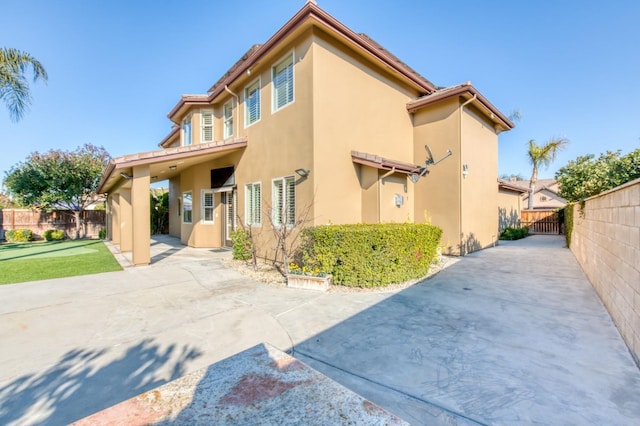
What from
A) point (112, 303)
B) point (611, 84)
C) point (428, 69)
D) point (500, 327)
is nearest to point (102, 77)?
point (112, 303)

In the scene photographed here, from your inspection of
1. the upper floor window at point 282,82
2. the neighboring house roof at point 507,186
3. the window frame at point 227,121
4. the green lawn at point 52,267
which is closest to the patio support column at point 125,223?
the green lawn at point 52,267

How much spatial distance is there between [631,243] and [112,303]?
901 centimetres

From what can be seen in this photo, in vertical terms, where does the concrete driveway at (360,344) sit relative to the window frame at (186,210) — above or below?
below

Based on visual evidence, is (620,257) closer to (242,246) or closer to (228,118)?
(242,246)

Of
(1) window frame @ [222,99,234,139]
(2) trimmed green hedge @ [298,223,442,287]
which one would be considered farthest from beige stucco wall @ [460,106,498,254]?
(1) window frame @ [222,99,234,139]

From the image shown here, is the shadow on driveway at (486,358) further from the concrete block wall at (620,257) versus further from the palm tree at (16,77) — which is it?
the palm tree at (16,77)

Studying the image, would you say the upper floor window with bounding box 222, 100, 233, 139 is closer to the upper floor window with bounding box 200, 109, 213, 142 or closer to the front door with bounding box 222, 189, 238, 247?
the upper floor window with bounding box 200, 109, 213, 142

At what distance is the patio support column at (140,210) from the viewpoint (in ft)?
30.0

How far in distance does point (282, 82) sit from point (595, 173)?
1265 centimetres

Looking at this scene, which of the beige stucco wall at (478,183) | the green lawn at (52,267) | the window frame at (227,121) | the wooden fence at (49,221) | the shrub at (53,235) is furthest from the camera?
the shrub at (53,235)

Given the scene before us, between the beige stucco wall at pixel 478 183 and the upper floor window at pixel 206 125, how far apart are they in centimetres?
1154

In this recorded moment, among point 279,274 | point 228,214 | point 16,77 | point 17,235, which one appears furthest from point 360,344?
point 17,235

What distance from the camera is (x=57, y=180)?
18.9 metres

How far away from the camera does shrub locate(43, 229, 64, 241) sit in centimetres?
1930
